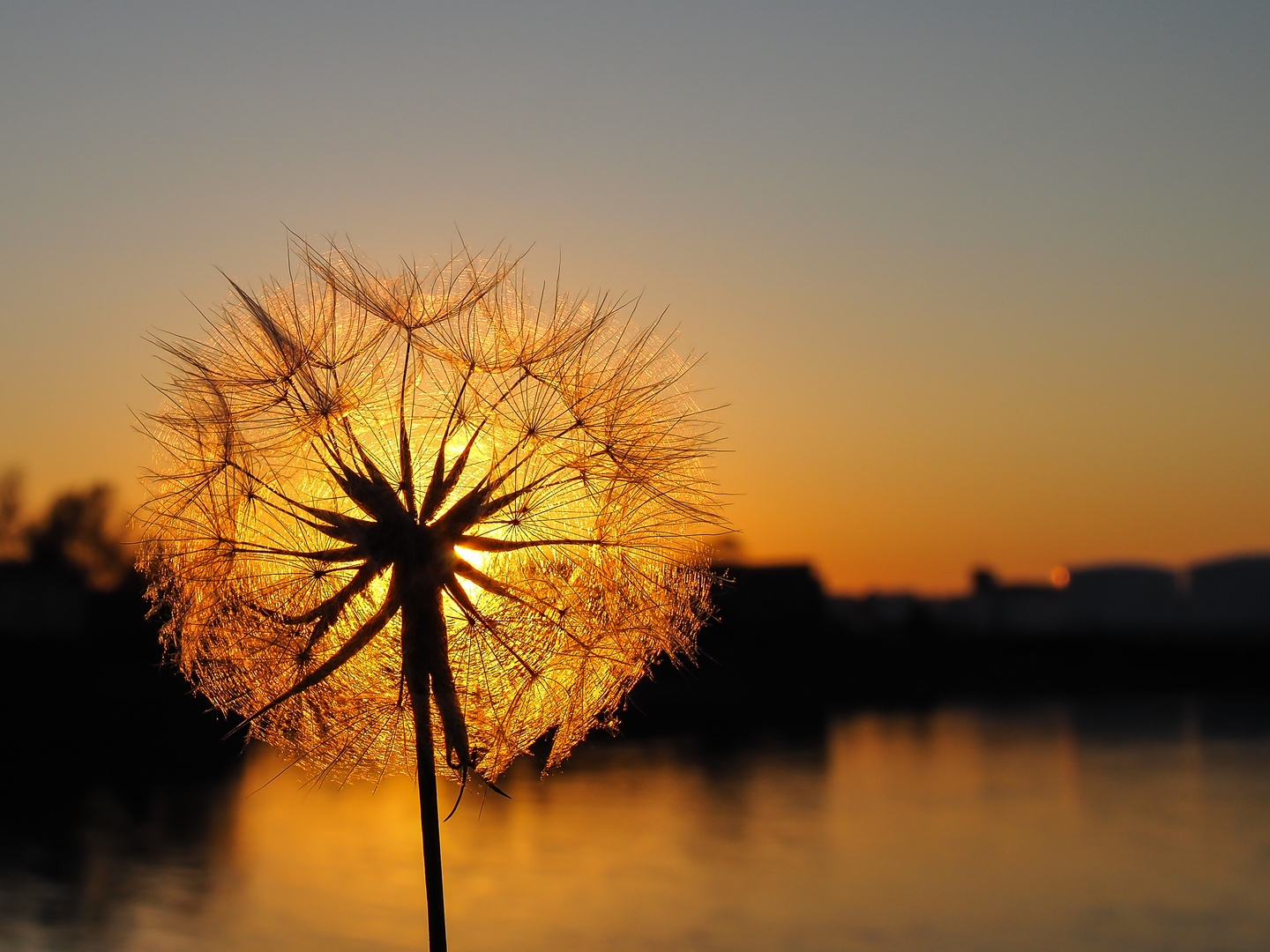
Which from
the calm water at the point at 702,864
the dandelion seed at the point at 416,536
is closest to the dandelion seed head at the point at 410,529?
the dandelion seed at the point at 416,536

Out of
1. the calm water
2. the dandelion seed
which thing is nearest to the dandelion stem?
the dandelion seed

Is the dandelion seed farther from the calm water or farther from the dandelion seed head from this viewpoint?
the calm water

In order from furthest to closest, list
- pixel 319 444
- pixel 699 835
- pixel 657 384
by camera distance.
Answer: pixel 699 835 → pixel 657 384 → pixel 319 444

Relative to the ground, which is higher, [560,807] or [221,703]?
[221,703]

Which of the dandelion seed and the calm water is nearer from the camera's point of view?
the dandelion seed

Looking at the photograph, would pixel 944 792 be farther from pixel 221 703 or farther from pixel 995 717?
pixel 221 703

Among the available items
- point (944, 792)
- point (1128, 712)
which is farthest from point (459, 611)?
point (1128, 712)
